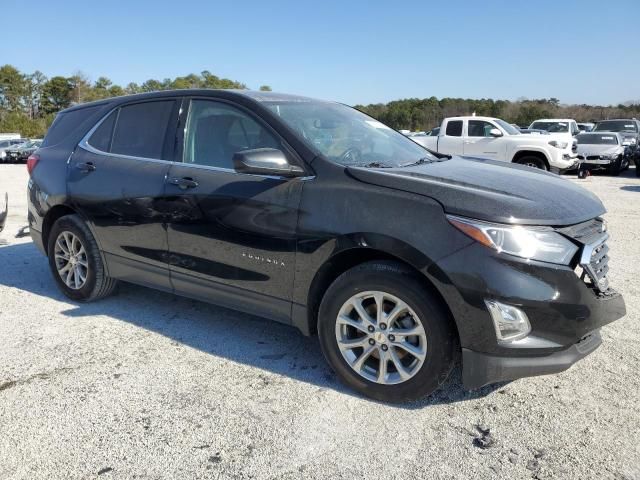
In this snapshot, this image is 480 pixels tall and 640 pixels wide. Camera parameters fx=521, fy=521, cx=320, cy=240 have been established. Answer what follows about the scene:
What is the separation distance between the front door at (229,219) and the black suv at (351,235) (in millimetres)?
10

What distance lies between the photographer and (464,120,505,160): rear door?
14430 millimetres

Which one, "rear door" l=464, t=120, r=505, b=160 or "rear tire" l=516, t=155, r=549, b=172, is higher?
"rear door" l=464, t=120, r=505, b=160

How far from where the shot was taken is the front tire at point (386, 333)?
2.74 metres

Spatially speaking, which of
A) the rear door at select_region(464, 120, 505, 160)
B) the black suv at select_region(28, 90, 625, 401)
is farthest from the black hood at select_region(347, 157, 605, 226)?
the rear door at select_region(464, 120, 505, 160)

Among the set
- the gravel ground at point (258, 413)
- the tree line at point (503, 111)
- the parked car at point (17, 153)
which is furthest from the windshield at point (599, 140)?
the tree line at point (503, 111)

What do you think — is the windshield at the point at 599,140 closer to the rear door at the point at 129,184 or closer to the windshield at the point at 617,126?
the windshield at the point at 617,126

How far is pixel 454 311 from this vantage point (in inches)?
104

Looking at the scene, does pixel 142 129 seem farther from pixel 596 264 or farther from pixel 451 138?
pixel 451 138

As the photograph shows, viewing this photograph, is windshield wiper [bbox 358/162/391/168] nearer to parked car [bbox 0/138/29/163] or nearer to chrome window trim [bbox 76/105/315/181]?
chrome window trim [bbox 76/105/315/181]

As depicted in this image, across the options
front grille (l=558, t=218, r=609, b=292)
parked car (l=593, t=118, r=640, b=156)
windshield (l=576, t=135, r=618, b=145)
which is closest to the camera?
front grille (l=558, t=218, r=609, b=292)

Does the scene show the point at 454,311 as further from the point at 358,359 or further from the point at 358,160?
the point at 358,160

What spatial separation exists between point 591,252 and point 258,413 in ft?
6.48

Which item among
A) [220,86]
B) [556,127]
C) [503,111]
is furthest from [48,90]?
[556,127]

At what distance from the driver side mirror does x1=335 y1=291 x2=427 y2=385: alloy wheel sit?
0.85 m
